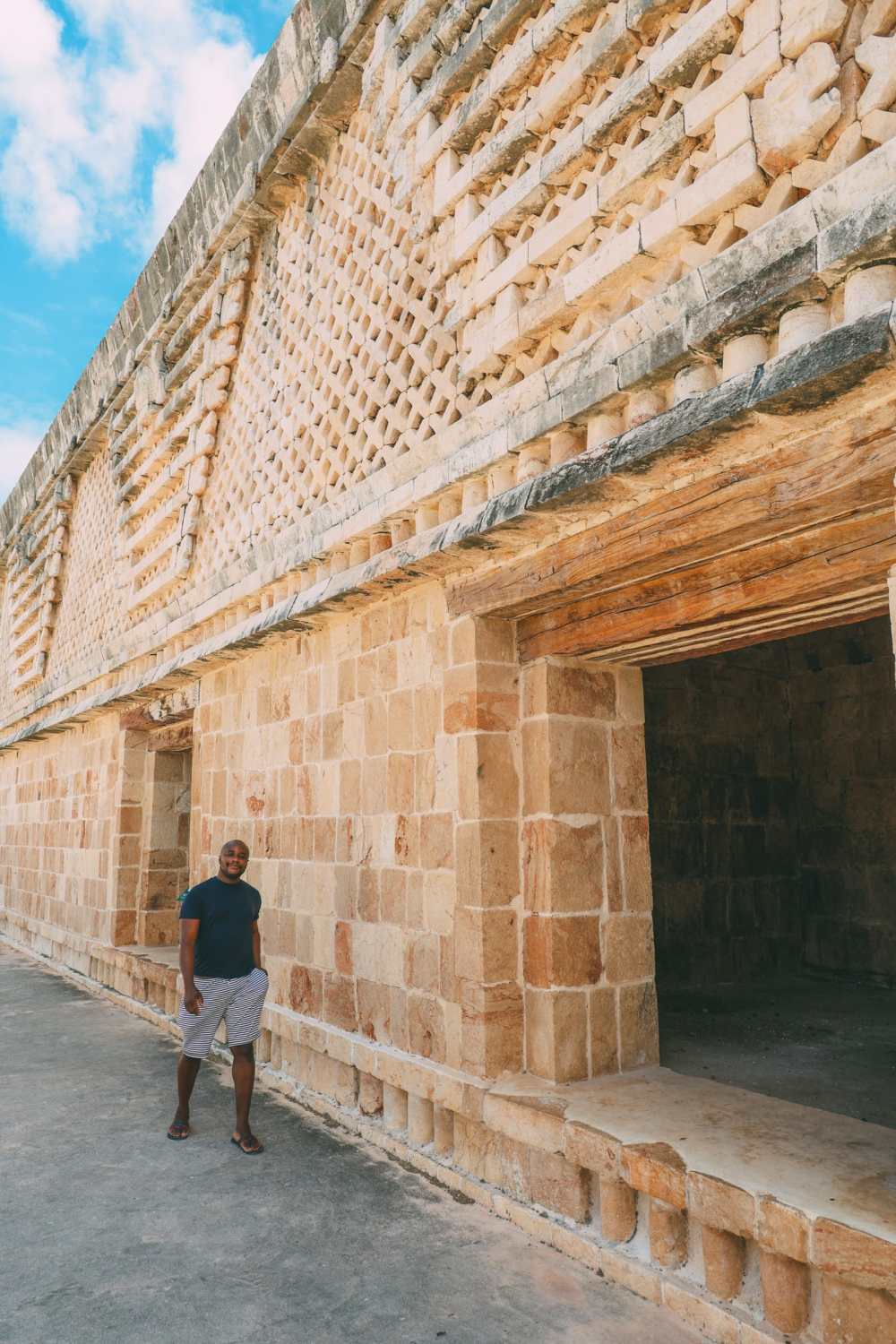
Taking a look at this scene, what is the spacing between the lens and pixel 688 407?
255cm

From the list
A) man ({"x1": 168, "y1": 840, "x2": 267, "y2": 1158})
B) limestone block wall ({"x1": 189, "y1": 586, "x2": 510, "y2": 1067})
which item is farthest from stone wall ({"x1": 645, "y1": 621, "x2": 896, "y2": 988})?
man ({"x1": 168, "y1": 840, "x2": 267, "y2": 1158})

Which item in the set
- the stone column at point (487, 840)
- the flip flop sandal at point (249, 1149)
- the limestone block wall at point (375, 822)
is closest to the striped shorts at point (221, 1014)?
the flip flop sandal at point (249, 1149)

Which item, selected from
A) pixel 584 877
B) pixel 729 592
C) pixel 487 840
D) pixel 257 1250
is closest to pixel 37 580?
pixel 487 840

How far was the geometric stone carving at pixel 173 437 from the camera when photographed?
609 centimetres

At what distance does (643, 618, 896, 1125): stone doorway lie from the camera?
635cm

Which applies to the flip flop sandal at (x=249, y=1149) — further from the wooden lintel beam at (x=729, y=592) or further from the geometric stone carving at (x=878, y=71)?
the geometric stone carving at (x=878, y=71)

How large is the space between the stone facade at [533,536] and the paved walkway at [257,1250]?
0.70 feet

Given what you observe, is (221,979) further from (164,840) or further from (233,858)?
(164,840)

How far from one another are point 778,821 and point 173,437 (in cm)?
535

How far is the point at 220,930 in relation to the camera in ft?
13.3

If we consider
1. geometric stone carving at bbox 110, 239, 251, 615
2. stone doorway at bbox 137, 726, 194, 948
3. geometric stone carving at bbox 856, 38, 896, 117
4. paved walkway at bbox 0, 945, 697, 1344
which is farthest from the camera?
stone doorway at bbox 137, 726, 194, 948

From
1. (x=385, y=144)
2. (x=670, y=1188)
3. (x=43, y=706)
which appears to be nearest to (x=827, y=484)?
(x=670, y=1188)

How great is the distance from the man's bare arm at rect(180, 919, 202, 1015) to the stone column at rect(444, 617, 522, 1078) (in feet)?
3.92

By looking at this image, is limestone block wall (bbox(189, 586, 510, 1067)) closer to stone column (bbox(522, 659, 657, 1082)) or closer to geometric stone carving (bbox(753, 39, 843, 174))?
stone column (bbox(522, 659, 657, 1082))
